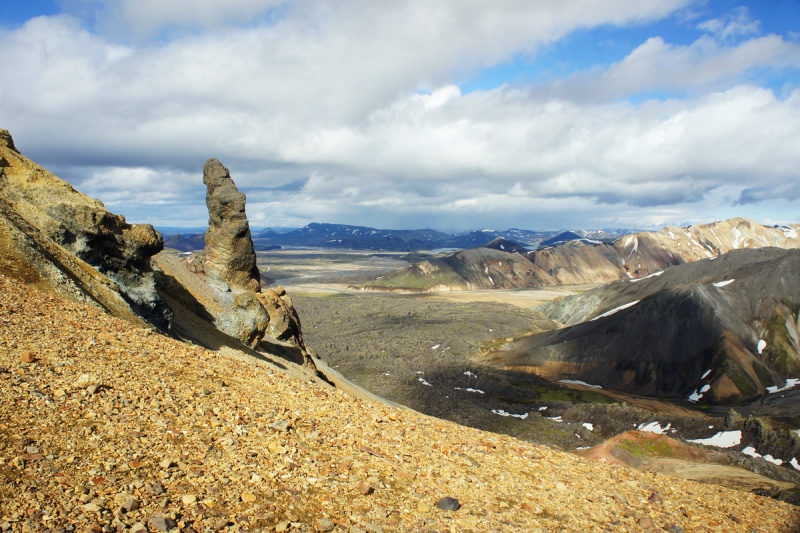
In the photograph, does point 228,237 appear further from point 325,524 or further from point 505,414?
point 505,414

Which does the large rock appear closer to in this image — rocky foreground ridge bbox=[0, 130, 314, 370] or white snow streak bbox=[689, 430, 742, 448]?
rocky foreground ridge bbox=[0, 130, 314, 370]

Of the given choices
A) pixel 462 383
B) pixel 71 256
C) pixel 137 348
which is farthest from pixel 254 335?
pixel 462 383

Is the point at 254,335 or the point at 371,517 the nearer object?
the point at 371,517

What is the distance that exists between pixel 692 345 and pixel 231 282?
81.0 meters

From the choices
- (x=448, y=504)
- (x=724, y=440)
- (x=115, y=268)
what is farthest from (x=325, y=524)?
(x=724, y=440)

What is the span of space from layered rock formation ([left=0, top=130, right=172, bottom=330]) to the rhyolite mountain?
7799 cm

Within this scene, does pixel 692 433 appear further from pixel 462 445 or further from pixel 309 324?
pixel 309 324

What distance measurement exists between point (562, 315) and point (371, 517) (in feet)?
473

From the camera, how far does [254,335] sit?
32.2m

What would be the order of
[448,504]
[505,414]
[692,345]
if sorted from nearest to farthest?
[448,504] → [505,414] → [692,345]

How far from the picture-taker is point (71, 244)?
22.4 metres

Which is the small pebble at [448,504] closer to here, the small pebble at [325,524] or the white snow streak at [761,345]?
the small pebble at [325,524]

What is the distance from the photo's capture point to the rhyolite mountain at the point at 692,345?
80.2 m

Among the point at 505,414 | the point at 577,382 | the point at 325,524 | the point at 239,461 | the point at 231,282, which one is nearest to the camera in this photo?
the point at 325,524
